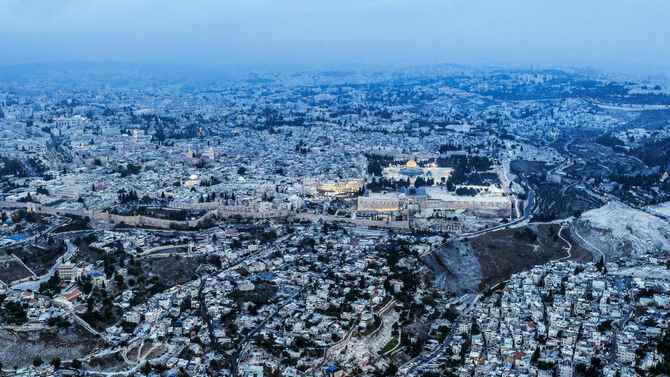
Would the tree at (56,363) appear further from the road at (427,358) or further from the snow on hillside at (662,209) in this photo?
the snow on hillside at (662,209)

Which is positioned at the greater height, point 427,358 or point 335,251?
point 335,251

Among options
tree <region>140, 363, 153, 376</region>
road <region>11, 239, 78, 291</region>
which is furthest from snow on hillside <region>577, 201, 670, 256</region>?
road <region>11, 239, 78, 291</region>

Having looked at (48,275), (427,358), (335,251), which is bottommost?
(48,275)

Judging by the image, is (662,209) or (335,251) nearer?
(335,251)

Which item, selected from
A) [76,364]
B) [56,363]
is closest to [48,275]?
[56,363]

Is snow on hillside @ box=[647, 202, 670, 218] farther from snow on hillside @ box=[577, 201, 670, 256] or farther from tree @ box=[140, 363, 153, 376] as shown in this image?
tree @ box=[140, 363, 153, 376]

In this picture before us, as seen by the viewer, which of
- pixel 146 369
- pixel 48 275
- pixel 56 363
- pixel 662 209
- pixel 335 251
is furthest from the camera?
pixel 662 209

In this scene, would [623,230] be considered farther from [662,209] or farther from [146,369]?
[146,369]

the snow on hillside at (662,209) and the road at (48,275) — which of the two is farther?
the snow on hillside at (662,209)

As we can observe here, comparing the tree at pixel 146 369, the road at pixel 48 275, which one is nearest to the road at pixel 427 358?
the tree at pixel 146 369
